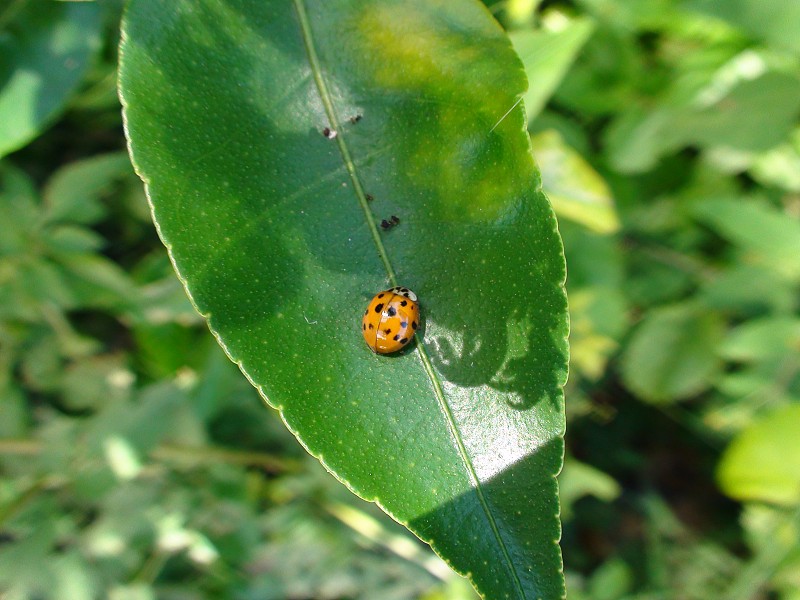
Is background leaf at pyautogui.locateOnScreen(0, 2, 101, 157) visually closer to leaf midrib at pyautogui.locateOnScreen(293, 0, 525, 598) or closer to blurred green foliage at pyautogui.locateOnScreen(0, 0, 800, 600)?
blurred green foliage at pyautogui.locateOnScreen(0, 0, 800, 600)

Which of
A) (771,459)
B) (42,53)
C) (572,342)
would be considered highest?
(42,53)

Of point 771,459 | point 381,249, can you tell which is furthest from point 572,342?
point 381,249

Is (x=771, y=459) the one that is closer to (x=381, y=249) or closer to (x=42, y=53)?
(x=381, y=249)

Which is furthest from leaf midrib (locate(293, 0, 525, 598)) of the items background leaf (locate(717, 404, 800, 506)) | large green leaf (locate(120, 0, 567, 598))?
background leaf (locate(717, 404, 800, 506))

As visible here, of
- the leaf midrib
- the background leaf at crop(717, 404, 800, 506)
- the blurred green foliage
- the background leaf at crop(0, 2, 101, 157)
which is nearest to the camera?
the leaf midrib

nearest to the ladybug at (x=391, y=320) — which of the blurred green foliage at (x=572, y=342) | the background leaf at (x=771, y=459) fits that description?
the blurred green foliage at (x=572, y=342)

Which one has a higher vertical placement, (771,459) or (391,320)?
(391,320)

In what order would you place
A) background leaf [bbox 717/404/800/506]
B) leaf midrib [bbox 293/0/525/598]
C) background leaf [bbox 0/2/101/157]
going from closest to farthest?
1. leaf midrib [bbox 293/0/525/598]
2. background leaf [bbox 0/2/101/157]
3. background leaf [bbox 717/404/800/506]
